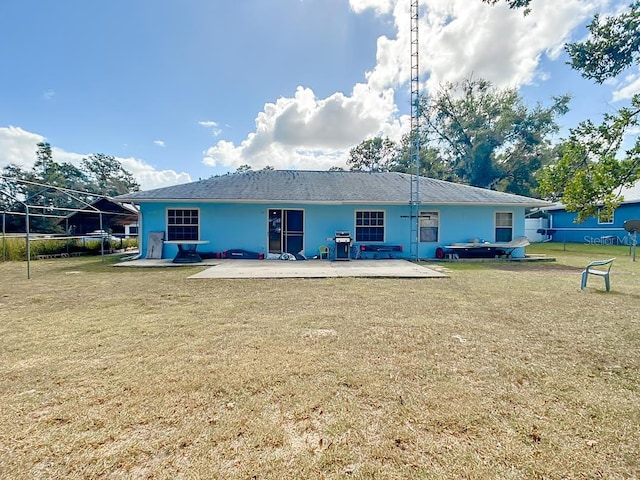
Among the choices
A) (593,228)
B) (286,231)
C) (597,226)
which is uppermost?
(597,226)

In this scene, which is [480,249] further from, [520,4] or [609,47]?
[520,4]

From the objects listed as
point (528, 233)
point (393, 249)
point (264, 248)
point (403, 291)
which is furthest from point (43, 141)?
Answer: point (528, 233)

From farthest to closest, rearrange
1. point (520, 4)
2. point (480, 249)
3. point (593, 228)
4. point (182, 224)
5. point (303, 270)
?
point (593, 228) → point (480, 249) → point (182, 224) → point (303, 270) → point (520, 4)

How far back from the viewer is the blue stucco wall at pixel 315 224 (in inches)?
461

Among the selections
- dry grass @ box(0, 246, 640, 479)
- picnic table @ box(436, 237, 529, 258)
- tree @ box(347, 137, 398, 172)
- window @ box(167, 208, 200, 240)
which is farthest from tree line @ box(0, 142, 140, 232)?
dry grass @ box(0, 246, 640, 479)

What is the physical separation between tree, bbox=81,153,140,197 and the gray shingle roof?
120 ft

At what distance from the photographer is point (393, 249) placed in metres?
12.0

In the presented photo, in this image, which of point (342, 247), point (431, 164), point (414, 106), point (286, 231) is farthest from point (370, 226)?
point (431, 164)

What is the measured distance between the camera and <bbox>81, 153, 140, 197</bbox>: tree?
41781 mm

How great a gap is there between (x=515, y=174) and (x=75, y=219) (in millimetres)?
29607

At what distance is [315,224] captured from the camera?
11.9m

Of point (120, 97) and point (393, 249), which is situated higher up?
point (120, 97)

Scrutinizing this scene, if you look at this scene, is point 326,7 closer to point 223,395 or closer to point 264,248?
point 264,248

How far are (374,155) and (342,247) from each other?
22.8 m
